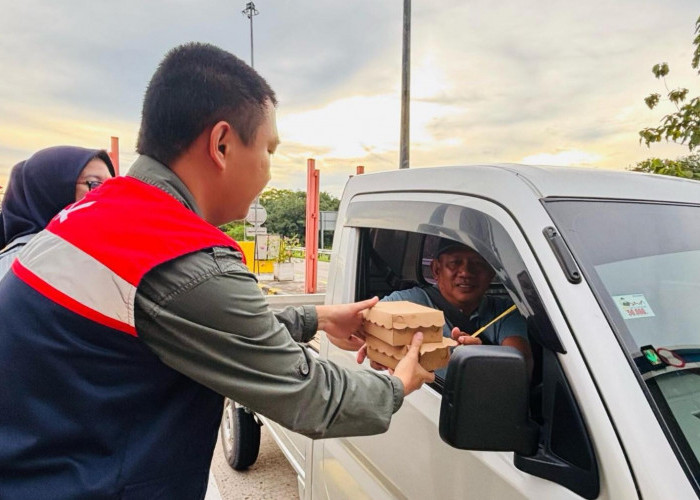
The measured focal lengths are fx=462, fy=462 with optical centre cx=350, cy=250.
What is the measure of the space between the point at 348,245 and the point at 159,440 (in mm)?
1292

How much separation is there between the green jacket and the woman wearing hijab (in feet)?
5.20

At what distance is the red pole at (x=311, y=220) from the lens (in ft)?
39.2

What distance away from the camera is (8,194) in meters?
2.44

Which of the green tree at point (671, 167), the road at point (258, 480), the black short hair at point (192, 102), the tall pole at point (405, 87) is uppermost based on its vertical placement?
the tall pole at point (405, 87)

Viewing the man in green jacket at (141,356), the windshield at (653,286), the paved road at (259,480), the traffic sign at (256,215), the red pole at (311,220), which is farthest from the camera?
the traffic sign at (256,215)

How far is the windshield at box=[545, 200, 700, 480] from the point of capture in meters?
1.03

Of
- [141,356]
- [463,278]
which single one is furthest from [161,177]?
[463,278]

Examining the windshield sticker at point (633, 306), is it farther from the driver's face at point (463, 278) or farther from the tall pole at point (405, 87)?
the tall pole at point (405, 87)

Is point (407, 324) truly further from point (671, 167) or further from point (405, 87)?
point (405, 87)

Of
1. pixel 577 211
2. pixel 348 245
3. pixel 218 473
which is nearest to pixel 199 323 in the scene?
pixel 577 211

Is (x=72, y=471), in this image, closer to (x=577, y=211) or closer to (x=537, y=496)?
(x=537, y=496)

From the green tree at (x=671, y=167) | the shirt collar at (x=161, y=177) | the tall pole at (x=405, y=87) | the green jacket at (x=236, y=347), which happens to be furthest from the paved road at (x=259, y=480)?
the tall pole at (x=405, y=87)

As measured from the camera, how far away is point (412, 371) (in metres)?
1.23

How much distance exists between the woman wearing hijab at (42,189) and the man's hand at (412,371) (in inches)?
79.4
